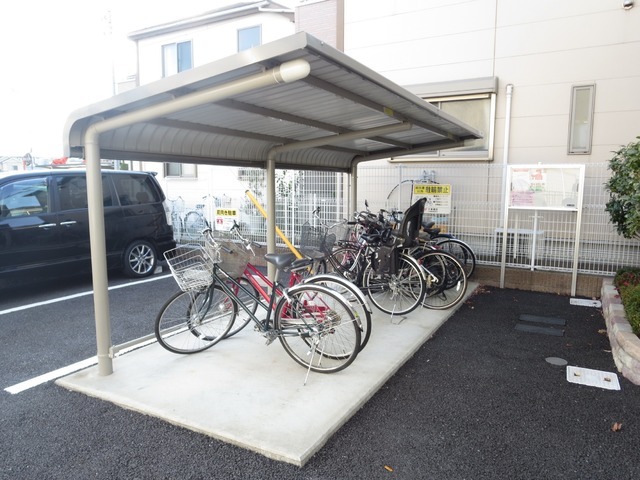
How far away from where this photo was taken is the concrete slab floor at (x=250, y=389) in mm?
2586

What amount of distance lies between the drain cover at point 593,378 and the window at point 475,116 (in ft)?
13.7

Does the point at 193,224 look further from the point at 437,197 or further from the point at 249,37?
the point at 437,197

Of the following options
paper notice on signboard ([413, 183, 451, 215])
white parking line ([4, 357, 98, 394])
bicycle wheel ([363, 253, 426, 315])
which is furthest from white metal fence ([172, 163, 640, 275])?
white parking line ([4, 357, 98, 394])

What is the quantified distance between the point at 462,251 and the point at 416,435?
3.94 meters

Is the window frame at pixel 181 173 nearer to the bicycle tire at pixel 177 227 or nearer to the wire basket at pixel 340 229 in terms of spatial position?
the bicycle tire at pixel 177 227

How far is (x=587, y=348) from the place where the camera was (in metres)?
3.98

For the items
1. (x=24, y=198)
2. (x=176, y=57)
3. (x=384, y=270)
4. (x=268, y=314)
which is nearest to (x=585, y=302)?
(x=384, y=270)

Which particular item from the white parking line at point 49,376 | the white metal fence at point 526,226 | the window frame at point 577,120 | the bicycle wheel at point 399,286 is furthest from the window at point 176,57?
the white parking line at point 49,376

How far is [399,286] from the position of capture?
4.74 metres

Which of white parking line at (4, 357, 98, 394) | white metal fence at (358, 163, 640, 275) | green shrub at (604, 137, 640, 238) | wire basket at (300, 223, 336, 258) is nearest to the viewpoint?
white parking line at (4, 357, 98, 394)

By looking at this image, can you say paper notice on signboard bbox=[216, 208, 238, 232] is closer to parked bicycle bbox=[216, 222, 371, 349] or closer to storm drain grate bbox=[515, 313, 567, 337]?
parked bicycle bbox=[216, 222, 371, 349]

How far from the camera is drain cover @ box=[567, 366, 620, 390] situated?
3.26 meters

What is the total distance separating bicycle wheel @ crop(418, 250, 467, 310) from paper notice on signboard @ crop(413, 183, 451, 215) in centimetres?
Answer: 140

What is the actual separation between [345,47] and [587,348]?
6.31m
